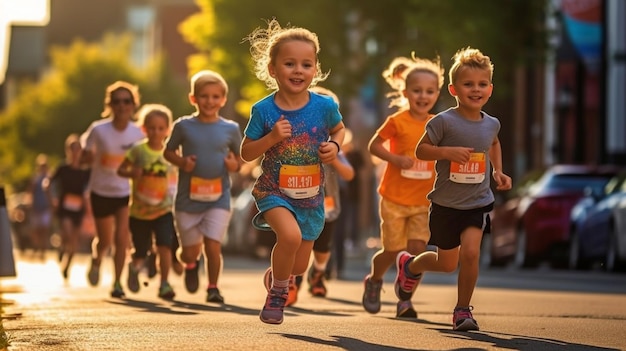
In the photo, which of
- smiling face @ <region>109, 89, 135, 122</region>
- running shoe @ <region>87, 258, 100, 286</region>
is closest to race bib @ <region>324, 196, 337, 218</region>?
smiling face @ <region>109, 89, 135, 122</region>

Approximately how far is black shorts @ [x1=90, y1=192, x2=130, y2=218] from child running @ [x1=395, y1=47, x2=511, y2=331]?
636 cm

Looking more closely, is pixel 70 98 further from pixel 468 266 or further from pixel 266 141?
pixel 266 141

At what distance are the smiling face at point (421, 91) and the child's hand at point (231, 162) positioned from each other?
185cm

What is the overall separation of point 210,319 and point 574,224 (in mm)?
13013

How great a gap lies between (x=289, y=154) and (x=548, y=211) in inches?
576

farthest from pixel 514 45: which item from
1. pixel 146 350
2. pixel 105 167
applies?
pixel 146 350

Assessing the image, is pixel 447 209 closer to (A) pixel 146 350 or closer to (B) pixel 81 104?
(A) pixel 146 350

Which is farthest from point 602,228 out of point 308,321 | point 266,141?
point 266,141

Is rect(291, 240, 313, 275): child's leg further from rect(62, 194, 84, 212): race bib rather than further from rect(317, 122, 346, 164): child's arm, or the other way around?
rect(62, 194, 84, 212): race bib

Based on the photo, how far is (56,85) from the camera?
88.2 m

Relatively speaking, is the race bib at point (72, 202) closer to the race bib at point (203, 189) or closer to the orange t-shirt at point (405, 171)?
the race bib at point (203, 189)

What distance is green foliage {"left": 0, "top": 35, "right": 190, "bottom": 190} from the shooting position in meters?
86.4

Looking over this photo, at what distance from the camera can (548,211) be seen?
81.3 ft

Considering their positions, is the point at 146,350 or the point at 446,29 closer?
the point at 146,350
